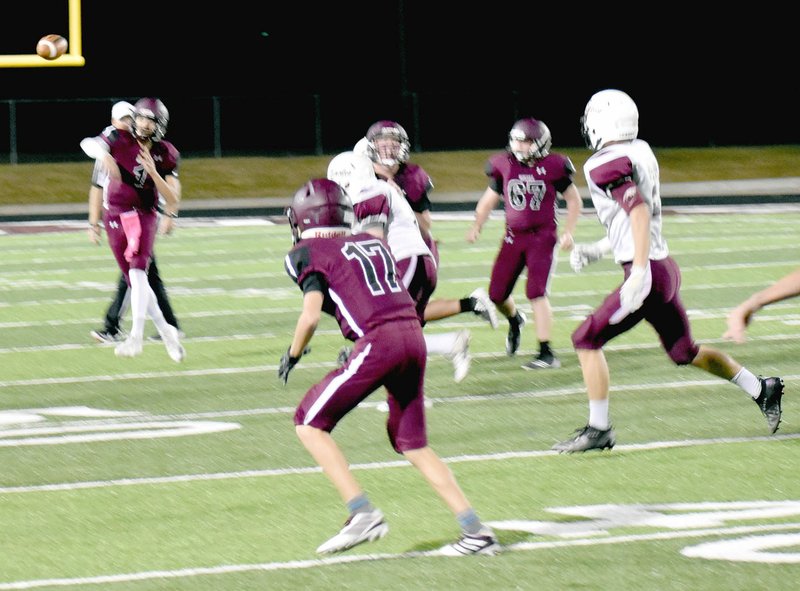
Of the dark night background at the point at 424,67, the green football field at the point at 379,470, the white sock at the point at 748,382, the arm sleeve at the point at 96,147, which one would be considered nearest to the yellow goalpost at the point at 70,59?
the green football field at the point at 379,470

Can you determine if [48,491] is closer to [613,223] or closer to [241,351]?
[613,223]

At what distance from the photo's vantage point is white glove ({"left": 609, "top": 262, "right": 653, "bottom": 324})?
25.4 feet

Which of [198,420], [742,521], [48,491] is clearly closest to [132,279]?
[198,420]

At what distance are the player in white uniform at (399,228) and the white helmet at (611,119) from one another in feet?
3.66

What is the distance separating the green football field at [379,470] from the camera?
5.98 meters

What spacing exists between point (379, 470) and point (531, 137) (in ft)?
11.2

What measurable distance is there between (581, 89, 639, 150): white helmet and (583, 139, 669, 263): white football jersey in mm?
48

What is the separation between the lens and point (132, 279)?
37.1ft

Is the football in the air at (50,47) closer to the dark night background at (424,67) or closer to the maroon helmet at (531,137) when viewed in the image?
the maroon helmet at (531,137)

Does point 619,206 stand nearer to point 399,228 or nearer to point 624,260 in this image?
point 624,260

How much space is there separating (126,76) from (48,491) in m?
29.7

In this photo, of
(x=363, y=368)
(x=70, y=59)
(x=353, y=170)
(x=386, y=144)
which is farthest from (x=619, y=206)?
(x=70, y=59)

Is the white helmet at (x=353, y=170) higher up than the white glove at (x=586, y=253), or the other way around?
the white helmet at (x=353, y=170)

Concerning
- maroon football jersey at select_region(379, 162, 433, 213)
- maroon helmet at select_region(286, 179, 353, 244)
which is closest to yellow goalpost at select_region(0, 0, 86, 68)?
maroon football jersey at select_region(379, 162, 433, 213)
